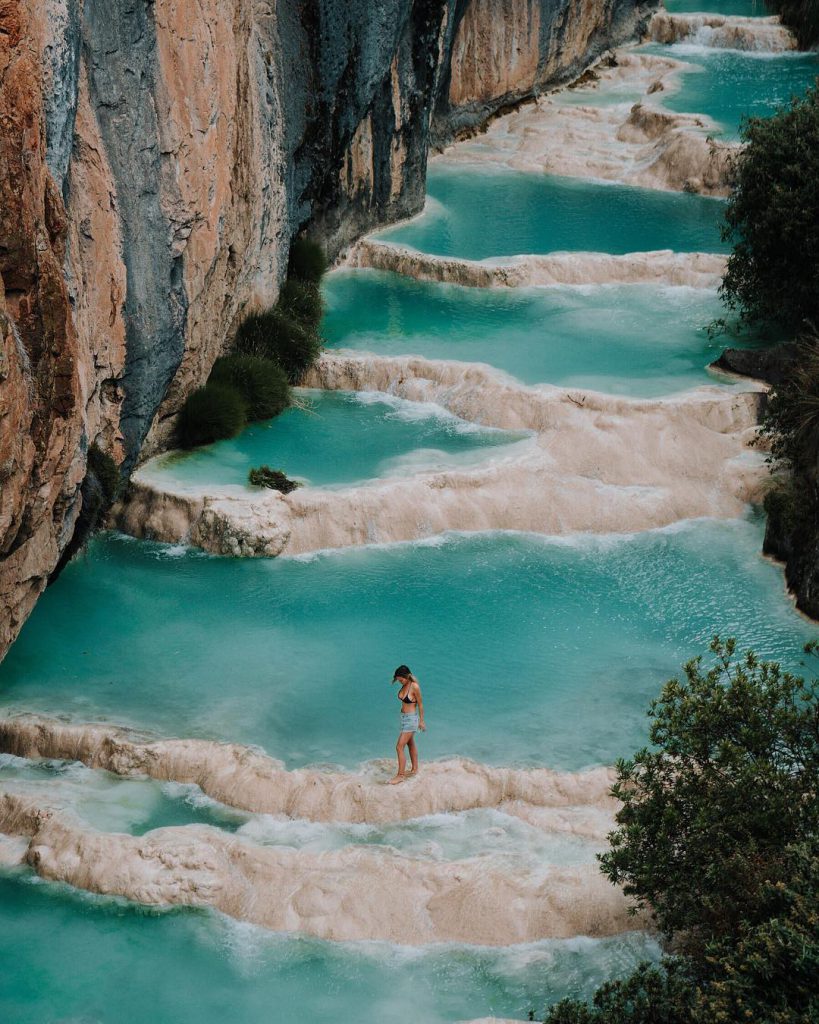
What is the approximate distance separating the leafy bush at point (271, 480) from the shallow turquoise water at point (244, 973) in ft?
27.1

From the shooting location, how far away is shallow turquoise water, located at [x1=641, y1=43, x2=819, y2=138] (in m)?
35.6

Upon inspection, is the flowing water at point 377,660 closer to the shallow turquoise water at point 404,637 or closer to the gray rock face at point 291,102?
the shallow turquoise water at point 404,637

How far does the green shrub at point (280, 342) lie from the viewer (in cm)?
2273

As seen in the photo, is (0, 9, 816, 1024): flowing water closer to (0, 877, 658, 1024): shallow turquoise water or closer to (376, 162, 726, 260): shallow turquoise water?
(0, 877, 658, 1024): shallow turquoise water

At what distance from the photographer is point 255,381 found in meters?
21.7

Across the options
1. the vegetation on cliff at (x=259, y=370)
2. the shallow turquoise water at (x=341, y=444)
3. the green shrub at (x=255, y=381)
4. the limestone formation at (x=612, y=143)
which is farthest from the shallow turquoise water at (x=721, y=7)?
the green shrub at (x=255, y=381)

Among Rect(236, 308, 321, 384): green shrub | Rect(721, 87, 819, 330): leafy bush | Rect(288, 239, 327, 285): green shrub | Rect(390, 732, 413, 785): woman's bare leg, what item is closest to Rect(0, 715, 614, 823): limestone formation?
Rect(390, 732, 413, 785): woman's bare leg

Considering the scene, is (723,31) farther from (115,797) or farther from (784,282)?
(115,797)

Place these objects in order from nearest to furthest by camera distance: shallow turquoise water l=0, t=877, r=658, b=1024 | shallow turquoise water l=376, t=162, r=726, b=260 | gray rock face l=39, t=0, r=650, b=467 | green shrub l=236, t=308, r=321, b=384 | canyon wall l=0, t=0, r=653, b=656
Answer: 1. shallow turquoise water l=0, t=877, r=658, b=1024
2. canyon wall l=0, t=0, r=653, b=656
3. gray rock face l=39, t=0, r=650, b=467
4. green shrub l=236, t=308, r=321, b=384
5. shallow turquoise water l=376, t=162, r=726, b=260

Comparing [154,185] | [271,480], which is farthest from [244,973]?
[154,185]

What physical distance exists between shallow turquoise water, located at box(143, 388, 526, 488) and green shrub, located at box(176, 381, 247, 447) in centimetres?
22

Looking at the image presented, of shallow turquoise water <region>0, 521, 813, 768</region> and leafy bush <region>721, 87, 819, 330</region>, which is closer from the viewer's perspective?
shallow turquoise water <region>0, 521, 813, 768</region>

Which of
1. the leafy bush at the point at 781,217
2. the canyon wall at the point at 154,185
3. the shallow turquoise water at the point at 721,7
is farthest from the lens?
the shallow turquoise water at the point at 721,7

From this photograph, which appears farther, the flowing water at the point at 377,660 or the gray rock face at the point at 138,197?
the gray rock face at the point at 138,197
